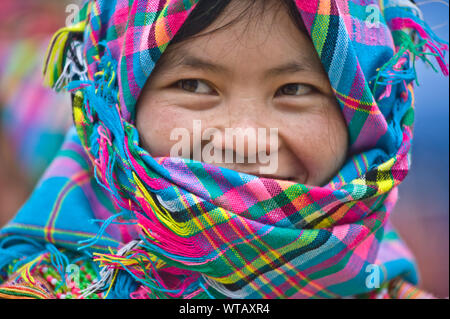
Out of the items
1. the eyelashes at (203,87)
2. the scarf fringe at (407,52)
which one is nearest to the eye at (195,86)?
the eyelashes at (203,87)

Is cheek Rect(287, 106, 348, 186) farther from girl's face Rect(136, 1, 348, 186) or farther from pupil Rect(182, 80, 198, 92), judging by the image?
pupil Rect(182, 80, 198, 92)

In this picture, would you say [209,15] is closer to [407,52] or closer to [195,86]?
[195,86]

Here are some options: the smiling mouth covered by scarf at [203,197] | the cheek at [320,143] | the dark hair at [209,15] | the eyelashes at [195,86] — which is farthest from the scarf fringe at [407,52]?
the eyelashes at [195,86]

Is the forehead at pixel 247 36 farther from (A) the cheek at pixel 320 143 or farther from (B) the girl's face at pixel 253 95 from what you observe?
(A) the cheek at pixel 320 143

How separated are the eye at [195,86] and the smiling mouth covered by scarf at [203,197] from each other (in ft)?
0.27

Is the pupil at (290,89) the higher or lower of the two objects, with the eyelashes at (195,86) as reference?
lower

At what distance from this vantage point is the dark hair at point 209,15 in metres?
1.00

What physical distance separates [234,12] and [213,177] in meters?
0.34

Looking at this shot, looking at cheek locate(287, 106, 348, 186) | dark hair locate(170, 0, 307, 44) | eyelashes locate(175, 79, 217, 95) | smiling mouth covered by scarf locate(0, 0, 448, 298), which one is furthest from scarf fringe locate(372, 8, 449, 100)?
eyelashes locate(175, 79, 217, 95)

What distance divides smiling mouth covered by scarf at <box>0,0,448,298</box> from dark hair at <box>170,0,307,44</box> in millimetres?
19

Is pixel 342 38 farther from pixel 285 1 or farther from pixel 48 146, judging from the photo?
pixel 48 146

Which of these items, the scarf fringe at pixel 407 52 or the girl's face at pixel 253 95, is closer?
the girl's face at pixel 253 95

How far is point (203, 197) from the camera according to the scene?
1015mm
